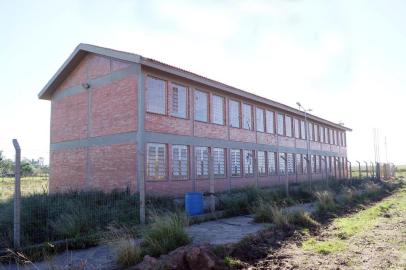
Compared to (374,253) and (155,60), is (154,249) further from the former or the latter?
(155,60)

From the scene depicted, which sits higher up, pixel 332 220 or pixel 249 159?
pixel 249 159

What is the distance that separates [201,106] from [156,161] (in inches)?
199

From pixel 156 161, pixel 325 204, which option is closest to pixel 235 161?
pixel 156 161

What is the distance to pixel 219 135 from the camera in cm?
2247

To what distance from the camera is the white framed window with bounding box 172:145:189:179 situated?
18.7 meters

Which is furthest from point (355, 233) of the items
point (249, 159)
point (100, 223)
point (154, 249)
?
point (249, 159)

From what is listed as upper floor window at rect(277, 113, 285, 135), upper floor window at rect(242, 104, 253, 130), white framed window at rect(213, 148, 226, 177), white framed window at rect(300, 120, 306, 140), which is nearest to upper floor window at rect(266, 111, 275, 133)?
upper floor window at rect(277, 113, 285, 135)

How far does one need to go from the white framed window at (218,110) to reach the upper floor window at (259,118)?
480cm

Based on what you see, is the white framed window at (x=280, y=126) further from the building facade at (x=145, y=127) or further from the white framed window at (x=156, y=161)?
the white framed window at (x=156, y=161)

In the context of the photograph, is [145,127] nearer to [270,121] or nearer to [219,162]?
[219,162]

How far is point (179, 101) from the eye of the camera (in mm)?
19562

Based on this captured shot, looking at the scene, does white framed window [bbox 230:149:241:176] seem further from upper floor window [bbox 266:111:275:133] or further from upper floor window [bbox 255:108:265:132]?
upper floor window [bbox 266:111:275:133]

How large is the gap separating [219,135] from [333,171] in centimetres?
2572

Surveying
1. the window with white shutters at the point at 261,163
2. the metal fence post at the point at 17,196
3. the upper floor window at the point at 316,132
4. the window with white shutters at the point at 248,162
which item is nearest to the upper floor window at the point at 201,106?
the window with white shutters at the point at 248,162
